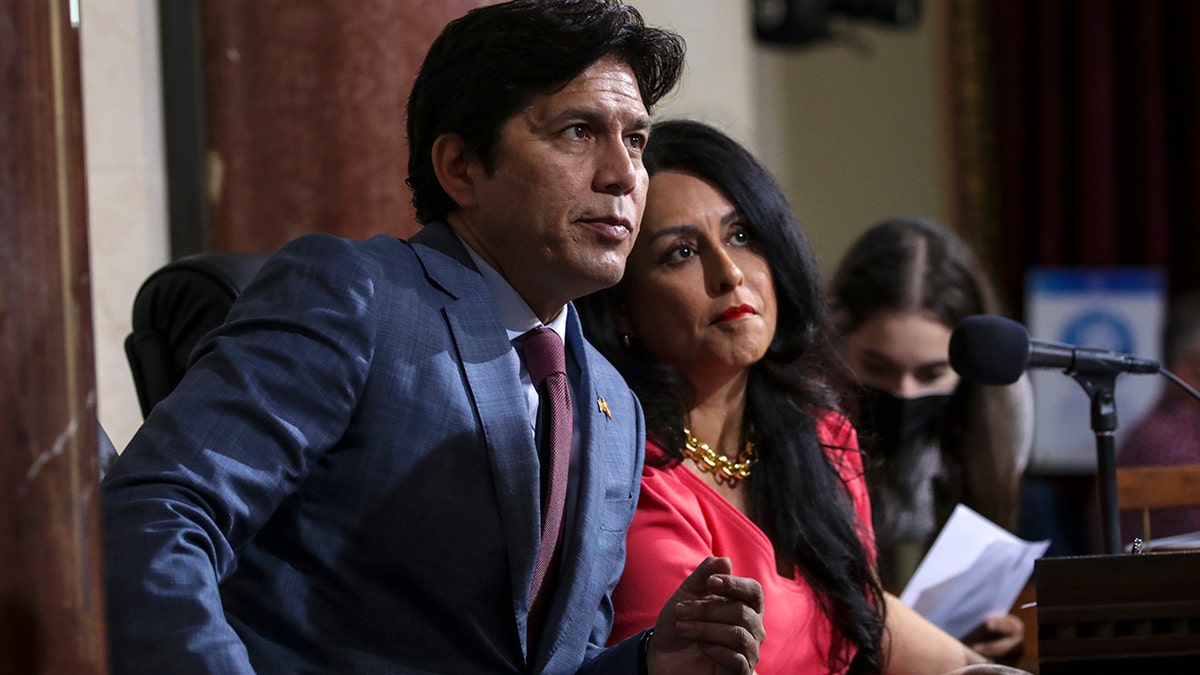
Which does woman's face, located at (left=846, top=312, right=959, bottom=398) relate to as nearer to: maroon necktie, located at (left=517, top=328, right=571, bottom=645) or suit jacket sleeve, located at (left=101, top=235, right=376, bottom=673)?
maroon necktie, located at (left=517, top=328, right=571, bottom=645)

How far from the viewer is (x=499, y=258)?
1.60m

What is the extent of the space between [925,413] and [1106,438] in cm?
93

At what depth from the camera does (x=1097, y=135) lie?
18.7 feet

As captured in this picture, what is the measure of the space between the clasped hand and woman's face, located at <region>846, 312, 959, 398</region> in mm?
1545

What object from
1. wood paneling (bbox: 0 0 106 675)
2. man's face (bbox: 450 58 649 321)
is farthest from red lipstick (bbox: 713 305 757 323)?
wood paneling (bbox: 0 0 106 675)

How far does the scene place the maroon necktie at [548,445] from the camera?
1537mm

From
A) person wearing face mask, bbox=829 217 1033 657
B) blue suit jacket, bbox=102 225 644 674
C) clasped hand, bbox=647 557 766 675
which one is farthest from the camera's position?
person wearing face mask, bbox=829 217 1033 657

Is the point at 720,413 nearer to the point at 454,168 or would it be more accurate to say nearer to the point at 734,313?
the point at 734,313

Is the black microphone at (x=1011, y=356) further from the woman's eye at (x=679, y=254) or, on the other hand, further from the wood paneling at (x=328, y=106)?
the wood paneling at (x=328, y=106)

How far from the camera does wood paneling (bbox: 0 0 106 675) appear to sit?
0.90 metres

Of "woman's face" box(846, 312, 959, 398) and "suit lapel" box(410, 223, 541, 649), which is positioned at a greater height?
"suit lapel" box(410, 223, 541, 649)

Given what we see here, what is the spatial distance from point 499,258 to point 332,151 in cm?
92

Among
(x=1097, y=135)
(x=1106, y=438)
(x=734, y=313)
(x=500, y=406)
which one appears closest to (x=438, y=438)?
(x=500, y=406)

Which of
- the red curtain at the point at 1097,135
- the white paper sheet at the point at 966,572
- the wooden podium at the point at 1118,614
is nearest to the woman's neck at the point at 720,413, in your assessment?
the white paper sheet at the point at 966,572
